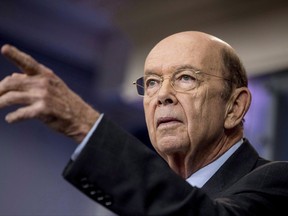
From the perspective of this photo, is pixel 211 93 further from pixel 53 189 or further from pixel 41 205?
pixel 53 189

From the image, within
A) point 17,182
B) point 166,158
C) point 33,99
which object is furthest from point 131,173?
point 17,182

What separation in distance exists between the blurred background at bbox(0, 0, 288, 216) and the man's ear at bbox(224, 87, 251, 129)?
0.92 meters

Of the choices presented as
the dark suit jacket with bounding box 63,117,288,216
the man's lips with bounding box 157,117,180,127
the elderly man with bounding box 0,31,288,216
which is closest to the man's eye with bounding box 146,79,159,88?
the elderly man with bounding box 0,31,288,216

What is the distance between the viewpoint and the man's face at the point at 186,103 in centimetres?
163

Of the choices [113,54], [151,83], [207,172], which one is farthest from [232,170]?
[113,54]

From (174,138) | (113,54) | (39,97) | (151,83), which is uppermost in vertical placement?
(39,97)

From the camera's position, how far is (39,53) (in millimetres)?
4430

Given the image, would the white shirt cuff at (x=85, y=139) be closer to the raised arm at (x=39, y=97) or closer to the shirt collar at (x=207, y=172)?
the raised arm at (x=39, y=97)

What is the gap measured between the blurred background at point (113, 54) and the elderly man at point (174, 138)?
93 centimetres

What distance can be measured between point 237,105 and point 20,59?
0.84 metres

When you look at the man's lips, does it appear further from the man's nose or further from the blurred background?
the blurred background

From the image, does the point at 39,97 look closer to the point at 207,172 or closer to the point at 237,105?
the point at 207,172

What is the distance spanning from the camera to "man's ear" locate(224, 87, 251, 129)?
1.75 m

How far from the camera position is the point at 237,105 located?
178cm
